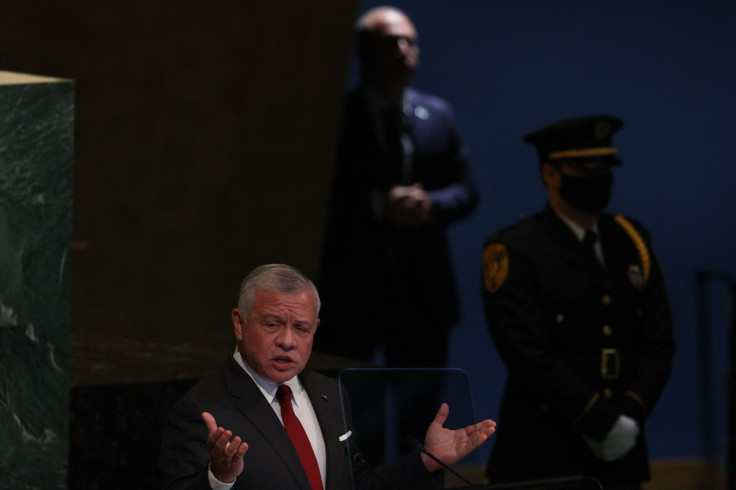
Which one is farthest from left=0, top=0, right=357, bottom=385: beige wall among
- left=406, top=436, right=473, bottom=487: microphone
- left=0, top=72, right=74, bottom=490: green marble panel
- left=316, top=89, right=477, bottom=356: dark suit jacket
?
left=406, top=436, right=473, bottom=487: microphone

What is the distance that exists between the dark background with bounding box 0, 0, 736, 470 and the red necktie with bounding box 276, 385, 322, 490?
11.3 feet

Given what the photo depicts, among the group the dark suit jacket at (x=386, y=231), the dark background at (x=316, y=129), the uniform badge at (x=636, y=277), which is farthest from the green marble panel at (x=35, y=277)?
the dark background at (x=316, y=129)

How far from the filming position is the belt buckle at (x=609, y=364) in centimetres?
361

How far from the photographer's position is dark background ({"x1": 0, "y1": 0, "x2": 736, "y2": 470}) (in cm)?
577

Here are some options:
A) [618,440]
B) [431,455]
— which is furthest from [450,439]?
[618,440]

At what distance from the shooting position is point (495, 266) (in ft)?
11.9

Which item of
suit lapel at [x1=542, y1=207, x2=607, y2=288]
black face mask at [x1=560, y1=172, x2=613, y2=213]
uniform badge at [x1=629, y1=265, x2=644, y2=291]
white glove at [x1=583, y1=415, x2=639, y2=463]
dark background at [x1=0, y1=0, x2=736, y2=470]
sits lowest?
white glove at [x1=583, y1=415, x2=639, y2=463]

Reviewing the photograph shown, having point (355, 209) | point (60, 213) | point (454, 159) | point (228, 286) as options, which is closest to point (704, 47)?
point (454, 159)

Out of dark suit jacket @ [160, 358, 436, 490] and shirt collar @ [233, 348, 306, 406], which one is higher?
shirt collar @ [233, 348, 306, 406]

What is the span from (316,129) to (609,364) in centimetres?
273

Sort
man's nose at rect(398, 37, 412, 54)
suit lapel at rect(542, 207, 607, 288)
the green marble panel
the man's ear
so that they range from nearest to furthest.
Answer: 1. the man's ear
2. the green marble panel
3. suit lapel at rect(542, 207, 607, 288)
4. man's nose at rect(398, 37, 412, 54)

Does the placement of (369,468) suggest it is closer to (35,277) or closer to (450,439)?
(450,439)

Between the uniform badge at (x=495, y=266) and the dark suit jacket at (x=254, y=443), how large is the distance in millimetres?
1298

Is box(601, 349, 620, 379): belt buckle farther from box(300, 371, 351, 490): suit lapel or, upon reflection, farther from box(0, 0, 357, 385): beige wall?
box(0, 0, 357, 385): beige wall
